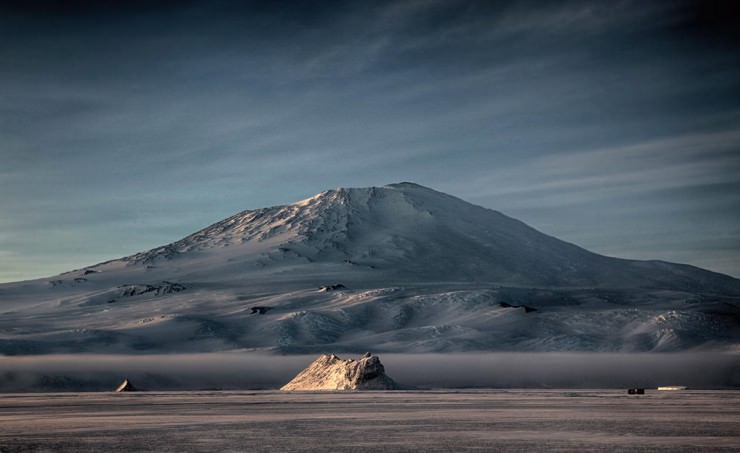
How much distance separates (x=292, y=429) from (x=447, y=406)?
18585 mm

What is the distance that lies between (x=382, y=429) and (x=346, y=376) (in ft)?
179

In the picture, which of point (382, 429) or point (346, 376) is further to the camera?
point (346, 376)

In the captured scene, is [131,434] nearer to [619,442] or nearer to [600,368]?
[619,442]

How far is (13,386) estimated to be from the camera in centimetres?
13525

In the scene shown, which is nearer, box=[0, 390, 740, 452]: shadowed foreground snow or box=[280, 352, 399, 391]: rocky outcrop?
box=[0, 390, 740, 452]: shadowed foreground snow

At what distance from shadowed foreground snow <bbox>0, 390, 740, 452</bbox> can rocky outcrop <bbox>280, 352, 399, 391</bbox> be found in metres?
35.7

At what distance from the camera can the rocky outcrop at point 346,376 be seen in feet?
285

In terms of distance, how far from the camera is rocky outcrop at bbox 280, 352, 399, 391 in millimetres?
87000

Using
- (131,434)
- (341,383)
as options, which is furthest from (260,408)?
(341,383)

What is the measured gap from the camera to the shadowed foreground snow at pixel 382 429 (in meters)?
28.8

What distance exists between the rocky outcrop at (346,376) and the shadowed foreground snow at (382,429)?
3565cm

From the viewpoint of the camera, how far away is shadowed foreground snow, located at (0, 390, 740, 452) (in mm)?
28766

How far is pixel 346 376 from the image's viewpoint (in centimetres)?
8912

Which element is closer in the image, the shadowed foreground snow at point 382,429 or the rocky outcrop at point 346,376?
the shadowed foreground snow at point 382,429
